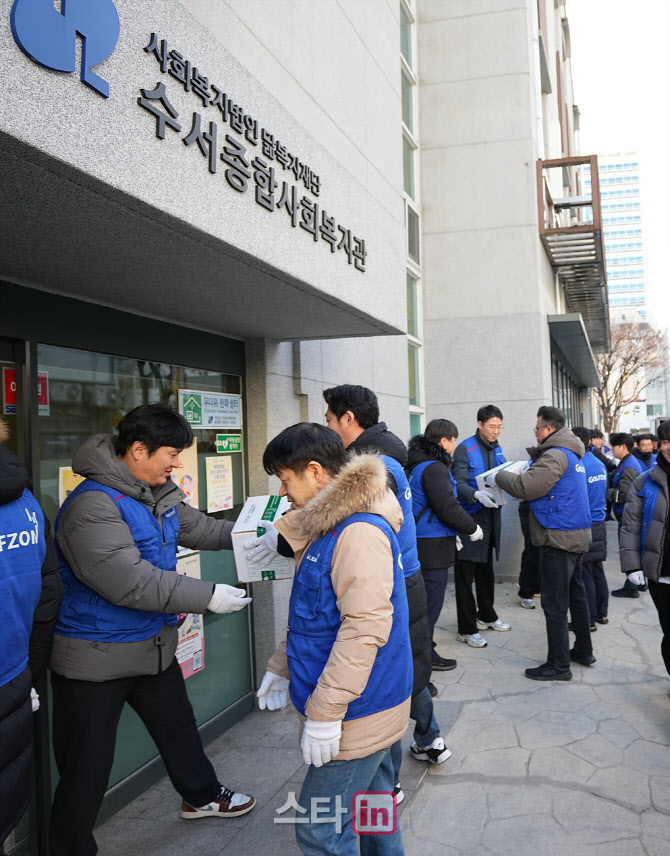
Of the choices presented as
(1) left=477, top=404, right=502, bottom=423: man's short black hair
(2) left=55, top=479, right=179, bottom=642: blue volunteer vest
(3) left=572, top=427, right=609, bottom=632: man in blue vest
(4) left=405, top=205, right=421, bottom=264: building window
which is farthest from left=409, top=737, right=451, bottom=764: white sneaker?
(4) left=405, top=205, right=421, bottom=264: building window

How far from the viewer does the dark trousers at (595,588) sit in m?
5.94

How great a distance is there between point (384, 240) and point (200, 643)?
9.60ft

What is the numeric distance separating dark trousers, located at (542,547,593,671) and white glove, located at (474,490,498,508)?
789 mm

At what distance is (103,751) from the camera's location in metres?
2.61

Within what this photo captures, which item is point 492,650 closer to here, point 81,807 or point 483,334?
point 81,807

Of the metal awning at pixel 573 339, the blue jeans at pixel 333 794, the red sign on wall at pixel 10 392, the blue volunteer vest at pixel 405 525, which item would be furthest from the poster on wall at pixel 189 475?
the metal awning at pixel 573 339

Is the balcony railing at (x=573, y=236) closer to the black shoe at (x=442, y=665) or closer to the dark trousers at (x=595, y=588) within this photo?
the dark trousers at (x=595, y=588)

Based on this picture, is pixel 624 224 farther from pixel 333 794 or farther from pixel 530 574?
pixel 333 794

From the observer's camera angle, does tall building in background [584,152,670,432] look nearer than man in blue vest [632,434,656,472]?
No

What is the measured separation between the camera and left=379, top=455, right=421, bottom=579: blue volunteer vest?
2947mm

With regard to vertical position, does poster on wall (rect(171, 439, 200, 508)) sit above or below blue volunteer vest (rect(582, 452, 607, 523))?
above

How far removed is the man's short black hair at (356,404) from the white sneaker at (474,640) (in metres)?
3.29

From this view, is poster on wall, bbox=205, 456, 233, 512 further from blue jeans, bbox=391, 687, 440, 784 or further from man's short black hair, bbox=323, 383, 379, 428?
blue jeans, bbox=391, 687, 440, 784

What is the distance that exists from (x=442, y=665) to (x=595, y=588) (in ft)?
6.55
